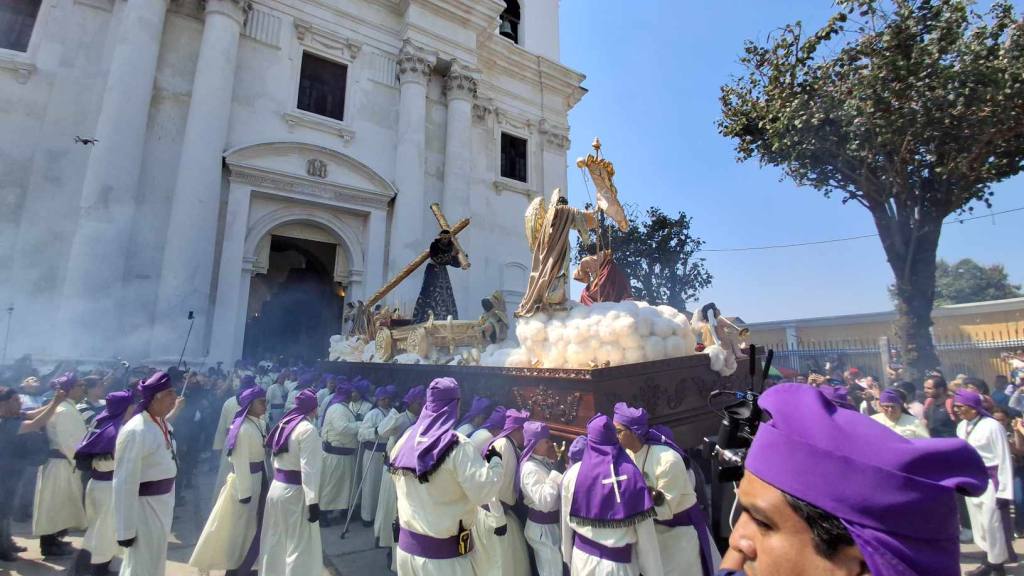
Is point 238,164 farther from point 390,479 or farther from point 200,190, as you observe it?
point 390,479

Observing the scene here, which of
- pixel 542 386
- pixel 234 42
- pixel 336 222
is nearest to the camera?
pixel 542 386

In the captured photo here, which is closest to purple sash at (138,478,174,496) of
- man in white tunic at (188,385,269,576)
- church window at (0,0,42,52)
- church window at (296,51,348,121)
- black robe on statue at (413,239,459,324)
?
man in white tunic at (188,385,269,576)

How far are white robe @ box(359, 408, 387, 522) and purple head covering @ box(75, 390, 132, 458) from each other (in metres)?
2.34

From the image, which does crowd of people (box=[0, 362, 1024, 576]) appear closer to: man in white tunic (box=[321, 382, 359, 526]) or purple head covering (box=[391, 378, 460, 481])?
purple head covering (box=[391, 378, 460, 481])

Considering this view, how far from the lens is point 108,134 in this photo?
10.9m

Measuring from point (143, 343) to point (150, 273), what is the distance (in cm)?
183

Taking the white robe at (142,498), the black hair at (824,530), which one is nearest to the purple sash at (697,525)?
the black hair at (824,530)

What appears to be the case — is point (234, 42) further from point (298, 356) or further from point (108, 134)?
point (298, 356)

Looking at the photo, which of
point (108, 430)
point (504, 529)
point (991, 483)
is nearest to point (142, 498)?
point (108, 430)

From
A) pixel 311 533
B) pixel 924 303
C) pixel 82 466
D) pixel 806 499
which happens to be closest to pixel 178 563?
pixel 82 466

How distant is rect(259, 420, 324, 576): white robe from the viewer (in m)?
3.95

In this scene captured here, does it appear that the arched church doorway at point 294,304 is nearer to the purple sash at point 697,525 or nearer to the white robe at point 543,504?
the white robe at point 543,504

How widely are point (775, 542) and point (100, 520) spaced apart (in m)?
5.38

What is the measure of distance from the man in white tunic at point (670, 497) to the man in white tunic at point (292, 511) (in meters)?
2.59
